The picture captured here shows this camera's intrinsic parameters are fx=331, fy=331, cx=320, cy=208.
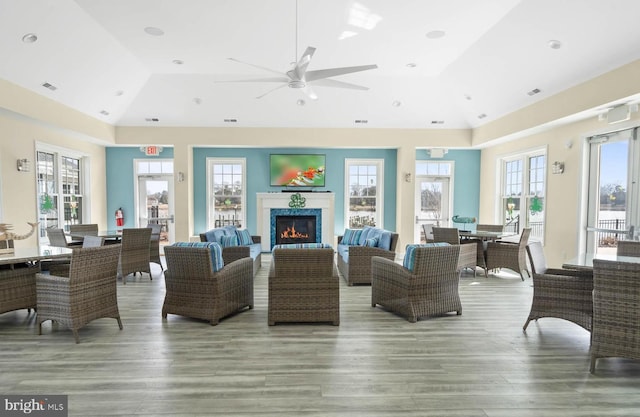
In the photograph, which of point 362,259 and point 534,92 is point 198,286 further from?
point 534,92

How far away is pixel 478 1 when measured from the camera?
4090mm

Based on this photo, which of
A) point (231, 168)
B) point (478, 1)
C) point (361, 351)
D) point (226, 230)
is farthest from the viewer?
point (231, 168)

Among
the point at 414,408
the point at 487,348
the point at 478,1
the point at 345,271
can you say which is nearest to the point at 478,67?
the point at 478,1

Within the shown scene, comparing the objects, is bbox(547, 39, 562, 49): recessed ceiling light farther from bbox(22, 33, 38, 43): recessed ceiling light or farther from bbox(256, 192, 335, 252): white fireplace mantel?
bbox(22, 33, 38, 43): recessed ceiling light

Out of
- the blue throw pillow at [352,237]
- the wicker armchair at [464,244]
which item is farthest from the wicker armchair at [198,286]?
the wicker armchair at [464,244]

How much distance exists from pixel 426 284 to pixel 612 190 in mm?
3983

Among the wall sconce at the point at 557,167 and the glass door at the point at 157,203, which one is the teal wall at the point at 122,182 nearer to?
the glass door at the point at 157,203

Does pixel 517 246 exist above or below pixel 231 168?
below

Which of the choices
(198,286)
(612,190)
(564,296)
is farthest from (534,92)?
(198,286)

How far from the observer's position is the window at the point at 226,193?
339 inches

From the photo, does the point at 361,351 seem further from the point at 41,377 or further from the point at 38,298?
the point at 38,298

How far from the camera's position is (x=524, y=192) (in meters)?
7.22

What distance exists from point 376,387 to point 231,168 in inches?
283

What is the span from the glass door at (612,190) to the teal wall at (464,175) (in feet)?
10.4
